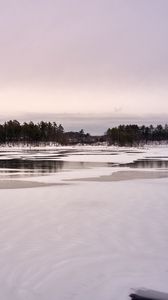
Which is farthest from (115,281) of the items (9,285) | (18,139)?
(18,139)

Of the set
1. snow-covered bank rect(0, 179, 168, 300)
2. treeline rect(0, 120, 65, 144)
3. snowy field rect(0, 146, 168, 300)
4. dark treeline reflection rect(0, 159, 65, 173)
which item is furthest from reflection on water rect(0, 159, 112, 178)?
treeline rect(0, 120, 65, 144)

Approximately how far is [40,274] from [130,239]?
2.53 m

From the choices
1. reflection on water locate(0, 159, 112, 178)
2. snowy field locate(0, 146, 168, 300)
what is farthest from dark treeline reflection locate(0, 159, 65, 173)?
snowy field locate(0, 146, 168, 300)

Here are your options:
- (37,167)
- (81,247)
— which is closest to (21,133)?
(37,167)

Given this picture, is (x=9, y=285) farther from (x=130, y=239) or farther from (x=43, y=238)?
(x=130, y=239)

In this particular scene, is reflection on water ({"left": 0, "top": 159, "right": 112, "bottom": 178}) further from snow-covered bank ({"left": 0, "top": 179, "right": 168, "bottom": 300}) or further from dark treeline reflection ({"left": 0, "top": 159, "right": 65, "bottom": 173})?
snow-covered bank ({"left": 0, "top": 179, "right": 168, "bottom": 300})

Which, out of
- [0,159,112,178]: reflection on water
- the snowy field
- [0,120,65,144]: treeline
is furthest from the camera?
[0,120,65,144]: treeline

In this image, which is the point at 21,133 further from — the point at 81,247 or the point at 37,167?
the point at 81,247

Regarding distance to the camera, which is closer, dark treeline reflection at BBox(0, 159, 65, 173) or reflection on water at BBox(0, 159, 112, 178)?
reflection on water at BBox(0, 159, 112, 178)

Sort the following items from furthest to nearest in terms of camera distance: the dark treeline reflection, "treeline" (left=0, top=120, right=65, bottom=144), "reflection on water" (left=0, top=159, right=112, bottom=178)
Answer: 1. "treeline" (left=0, top=120, right=65, bottom=144)
2. the dark treeline reflection
3. "reflection on water" (left=0, top=159, right=112, bottom=178)

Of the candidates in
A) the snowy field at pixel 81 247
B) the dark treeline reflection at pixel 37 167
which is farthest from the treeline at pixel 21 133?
the snowy field at pixel 81 247

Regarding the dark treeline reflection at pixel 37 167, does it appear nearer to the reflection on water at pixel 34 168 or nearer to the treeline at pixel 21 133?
the reflection on water at pixel 34 168

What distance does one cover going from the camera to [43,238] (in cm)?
818

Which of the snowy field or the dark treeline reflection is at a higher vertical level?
the dark treeline reflection
